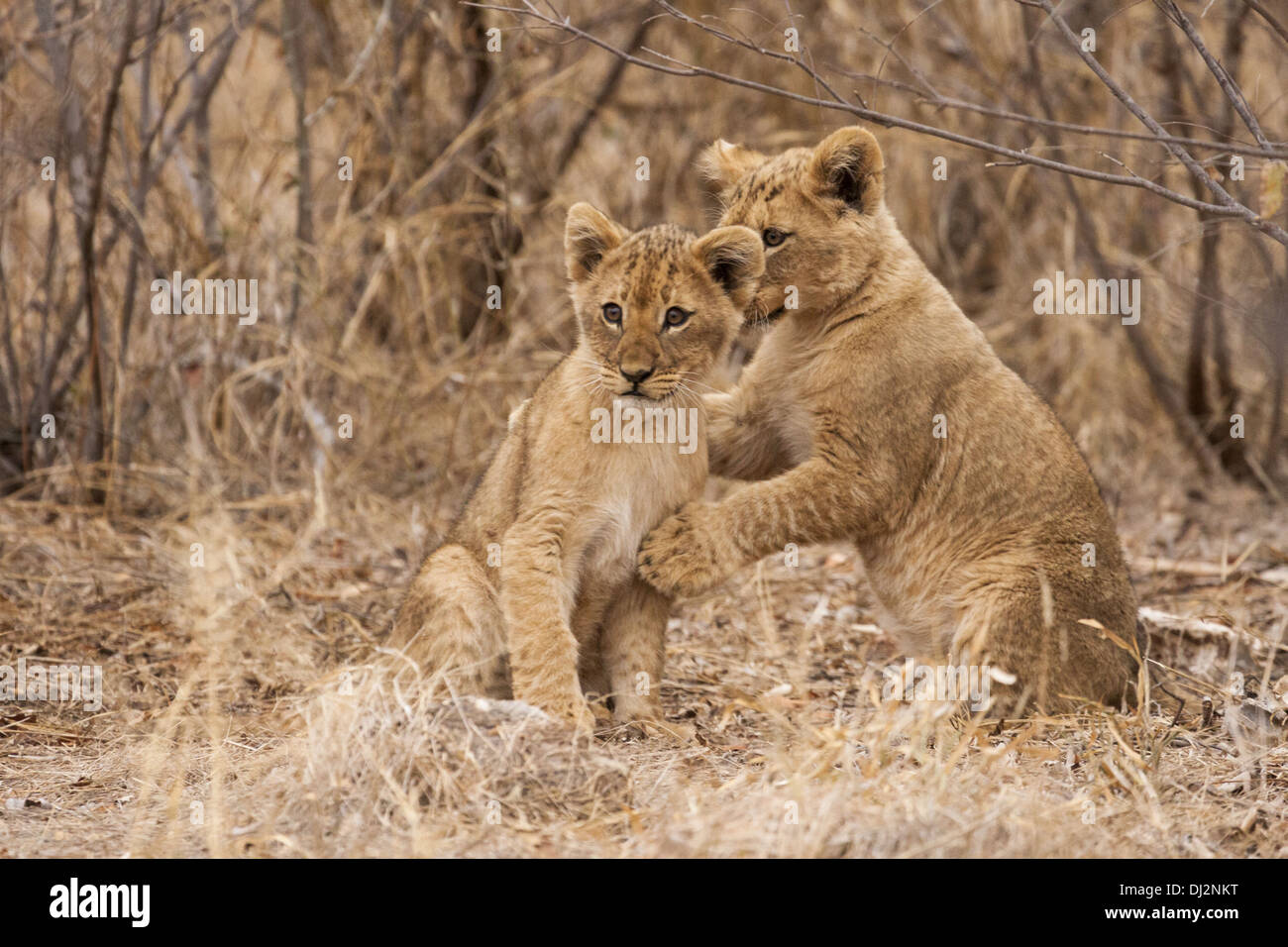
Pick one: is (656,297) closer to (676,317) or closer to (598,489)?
(676,317)

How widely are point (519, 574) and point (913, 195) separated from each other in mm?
5845

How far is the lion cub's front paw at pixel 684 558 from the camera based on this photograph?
470 centimetres

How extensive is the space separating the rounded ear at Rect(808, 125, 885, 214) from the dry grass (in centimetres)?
112

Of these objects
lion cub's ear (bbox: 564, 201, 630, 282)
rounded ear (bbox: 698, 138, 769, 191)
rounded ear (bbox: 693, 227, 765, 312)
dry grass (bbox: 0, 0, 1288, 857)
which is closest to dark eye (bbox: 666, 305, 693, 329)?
rounded ear (bbox: 693, 227, 765, 312)

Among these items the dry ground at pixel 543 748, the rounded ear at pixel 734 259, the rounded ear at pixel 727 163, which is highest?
the rounded ear at pixel 727 163

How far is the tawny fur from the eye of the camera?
15.7ft

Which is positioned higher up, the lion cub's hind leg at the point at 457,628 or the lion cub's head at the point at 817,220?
the lion cub's head at the point at 817,220

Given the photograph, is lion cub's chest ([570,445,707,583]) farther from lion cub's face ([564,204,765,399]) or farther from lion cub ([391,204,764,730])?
lion cub's face ([564,204,765,399])

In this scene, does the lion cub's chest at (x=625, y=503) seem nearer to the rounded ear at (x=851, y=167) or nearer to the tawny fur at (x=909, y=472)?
the tawny fur at (x=909, y=472)

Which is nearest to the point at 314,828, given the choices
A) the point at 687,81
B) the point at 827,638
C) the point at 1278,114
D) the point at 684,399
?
the point at 684,399

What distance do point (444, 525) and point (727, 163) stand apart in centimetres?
251

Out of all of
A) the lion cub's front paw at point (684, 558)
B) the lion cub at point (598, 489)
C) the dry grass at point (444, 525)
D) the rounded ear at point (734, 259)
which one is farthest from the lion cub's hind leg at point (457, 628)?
the rounded ear at point (734, 259)

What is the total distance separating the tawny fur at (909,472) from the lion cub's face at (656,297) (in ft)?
0.96

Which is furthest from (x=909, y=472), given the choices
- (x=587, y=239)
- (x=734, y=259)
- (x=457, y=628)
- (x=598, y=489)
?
(x=457, y=628)
